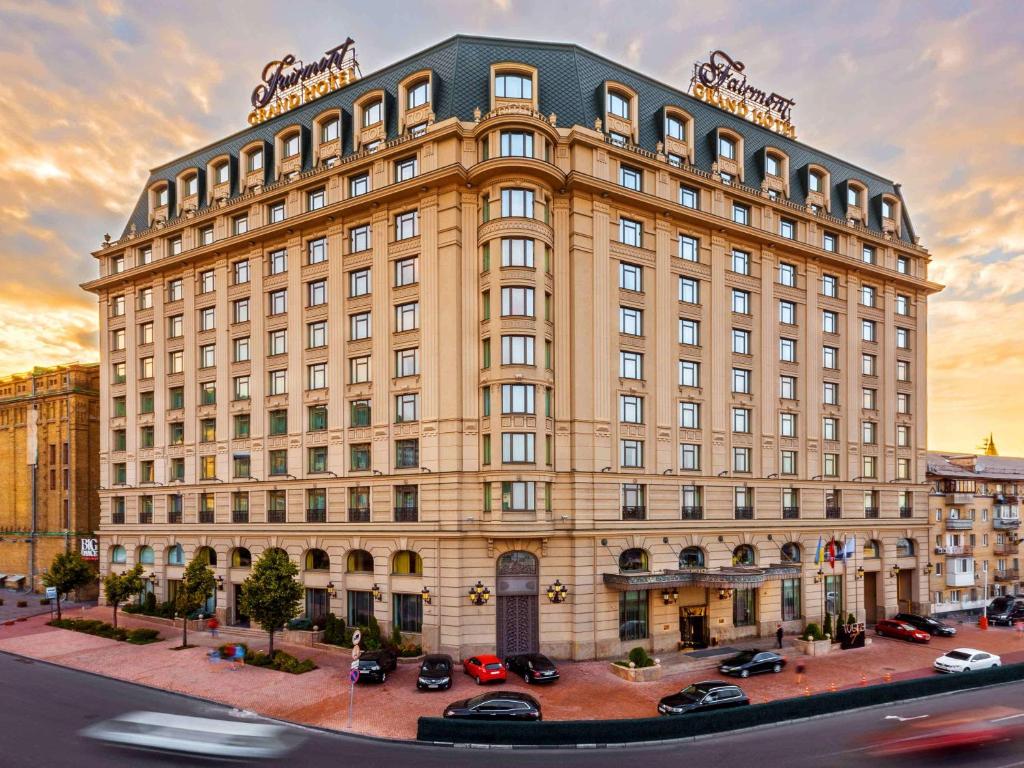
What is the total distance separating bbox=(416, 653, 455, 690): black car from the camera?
34.6 meters

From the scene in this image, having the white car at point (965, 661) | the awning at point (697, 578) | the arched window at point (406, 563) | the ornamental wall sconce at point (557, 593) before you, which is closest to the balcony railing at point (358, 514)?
the arched window at point (406, 563)

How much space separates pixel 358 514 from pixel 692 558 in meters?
23.4

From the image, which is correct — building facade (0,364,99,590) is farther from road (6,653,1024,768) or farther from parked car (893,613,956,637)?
parked car (893,613,956,637)

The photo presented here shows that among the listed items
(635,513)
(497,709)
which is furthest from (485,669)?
(635,513)

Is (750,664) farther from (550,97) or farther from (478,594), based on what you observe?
(550,97)

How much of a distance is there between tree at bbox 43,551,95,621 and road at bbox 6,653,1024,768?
21.0m

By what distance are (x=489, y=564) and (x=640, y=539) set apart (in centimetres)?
1055

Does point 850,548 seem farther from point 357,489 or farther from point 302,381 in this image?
point 302,381

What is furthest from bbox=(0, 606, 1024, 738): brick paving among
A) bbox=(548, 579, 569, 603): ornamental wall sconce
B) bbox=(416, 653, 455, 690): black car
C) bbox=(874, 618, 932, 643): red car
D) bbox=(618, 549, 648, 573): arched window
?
bbox=(618, 549, 648, 573): arched window

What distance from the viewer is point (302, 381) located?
162ft

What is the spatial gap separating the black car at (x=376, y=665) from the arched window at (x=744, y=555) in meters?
25.9

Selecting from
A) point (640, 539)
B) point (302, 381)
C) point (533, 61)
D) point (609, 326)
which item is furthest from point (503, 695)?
point (533, 61)

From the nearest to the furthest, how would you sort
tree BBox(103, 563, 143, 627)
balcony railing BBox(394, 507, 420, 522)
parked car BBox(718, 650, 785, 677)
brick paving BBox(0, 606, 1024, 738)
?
brick paving BBox(0, 606, 1024, 738), parked car BBox(718, 650, 785, 677), balcony railing BBox(394, 507, 420, 522), tree BBox(103, 563, 143, 627)

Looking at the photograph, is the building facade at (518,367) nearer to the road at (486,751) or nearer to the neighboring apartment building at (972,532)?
the neighboring apartment building at (972,532)
